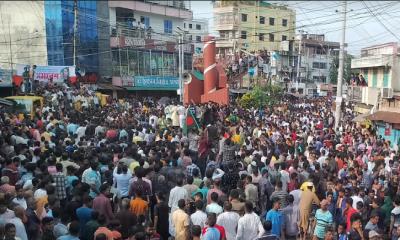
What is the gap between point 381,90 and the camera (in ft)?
70.6

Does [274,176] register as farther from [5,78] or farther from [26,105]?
[5,78]

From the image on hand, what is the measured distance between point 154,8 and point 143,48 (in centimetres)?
609

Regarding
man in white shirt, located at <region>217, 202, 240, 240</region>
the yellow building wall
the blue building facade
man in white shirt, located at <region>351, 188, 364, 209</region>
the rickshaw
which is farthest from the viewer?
the yellow building wall

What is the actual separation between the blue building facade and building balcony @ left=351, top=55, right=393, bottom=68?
2000 centimetres

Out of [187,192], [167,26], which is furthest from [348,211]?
[167,26]

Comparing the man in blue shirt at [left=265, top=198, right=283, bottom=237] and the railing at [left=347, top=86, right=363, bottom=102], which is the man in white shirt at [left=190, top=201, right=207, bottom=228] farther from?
the railing at [left=347, top=86, right=363, bottom=102]

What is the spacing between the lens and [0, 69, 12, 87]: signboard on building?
2159 cm

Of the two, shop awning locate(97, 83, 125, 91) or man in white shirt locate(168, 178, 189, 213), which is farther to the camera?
shop awning locate(97, 83, 125, 91)

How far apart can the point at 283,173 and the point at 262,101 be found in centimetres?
2067

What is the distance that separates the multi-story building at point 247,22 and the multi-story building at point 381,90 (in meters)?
25.1

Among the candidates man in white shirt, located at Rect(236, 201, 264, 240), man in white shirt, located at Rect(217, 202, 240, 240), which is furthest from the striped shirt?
man in white shirt, located at Rect(217, 202, 240, 240)

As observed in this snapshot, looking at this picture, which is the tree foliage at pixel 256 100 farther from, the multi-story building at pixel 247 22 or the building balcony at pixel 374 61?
the multi-story building at pixel 247 22

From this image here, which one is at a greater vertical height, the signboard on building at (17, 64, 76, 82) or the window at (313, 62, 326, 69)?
the window at (313, 62, 326, 69)

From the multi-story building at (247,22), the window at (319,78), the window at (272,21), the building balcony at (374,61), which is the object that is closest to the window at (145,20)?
the multi-story building at (247,22)
